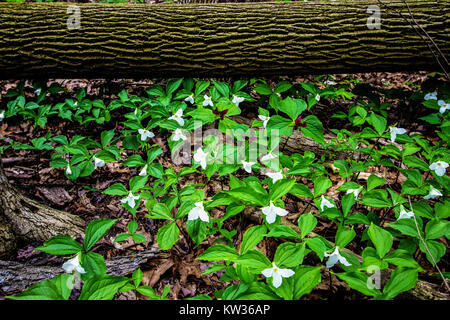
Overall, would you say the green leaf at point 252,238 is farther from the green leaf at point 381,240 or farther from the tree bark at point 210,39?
the tree bark at point 210,39

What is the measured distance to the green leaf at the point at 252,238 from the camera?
108 centimetres

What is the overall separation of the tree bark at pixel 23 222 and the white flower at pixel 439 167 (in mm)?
2363

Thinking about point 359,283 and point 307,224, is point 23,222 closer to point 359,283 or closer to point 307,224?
point 307,224

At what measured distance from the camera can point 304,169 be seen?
1.44 m

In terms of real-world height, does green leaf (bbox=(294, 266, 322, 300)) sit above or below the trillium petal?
below

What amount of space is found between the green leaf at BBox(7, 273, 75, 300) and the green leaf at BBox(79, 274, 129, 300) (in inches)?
2.2

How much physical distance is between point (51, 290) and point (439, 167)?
200cm

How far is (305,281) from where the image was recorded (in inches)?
39.2

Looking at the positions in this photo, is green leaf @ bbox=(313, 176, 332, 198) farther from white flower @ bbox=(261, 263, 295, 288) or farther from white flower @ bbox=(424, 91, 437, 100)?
white flower @ bbox=(424, 91, 437, 100)

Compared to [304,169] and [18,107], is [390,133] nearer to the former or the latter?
[304,169]

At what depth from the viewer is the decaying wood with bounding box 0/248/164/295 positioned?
4.46 ft

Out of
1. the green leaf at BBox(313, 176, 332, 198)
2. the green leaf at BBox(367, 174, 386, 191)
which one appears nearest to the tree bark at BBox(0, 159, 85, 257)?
the green leaf at BBox(313, 176, 332, 198)

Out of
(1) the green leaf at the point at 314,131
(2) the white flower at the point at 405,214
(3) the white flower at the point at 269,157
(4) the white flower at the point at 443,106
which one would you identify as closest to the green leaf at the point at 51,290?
(3) the white flower at the point at 269,157
